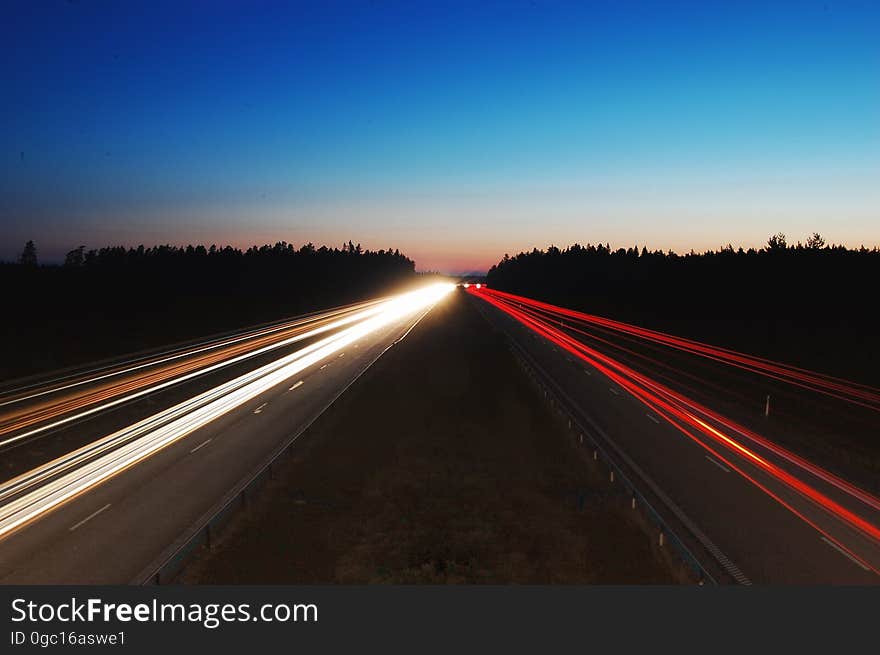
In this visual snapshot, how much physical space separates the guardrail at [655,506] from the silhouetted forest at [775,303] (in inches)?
1016

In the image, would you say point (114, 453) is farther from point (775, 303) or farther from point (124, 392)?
point (775, 303)

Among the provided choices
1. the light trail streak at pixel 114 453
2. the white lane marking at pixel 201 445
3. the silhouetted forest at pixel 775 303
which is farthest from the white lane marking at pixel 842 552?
the silhouetted forest at pixel 775 303

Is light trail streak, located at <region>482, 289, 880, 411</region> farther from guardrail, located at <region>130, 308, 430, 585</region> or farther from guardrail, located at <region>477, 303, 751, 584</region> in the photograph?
guardrail, located at <region>130, 308, 430, 585</region>

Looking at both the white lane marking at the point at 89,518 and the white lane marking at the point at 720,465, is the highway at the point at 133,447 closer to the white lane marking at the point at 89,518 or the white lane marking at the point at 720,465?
the white lane marking at the point at 89,518

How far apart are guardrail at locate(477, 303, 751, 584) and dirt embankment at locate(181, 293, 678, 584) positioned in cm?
51

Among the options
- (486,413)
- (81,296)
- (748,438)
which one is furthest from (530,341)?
(81,296)

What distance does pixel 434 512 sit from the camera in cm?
1452

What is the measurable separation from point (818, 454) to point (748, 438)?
2.31 metres

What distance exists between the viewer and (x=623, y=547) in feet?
41.8

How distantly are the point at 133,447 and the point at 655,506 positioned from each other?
674 inches

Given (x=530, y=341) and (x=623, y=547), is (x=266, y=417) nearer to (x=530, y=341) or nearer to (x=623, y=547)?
(x=623, y=547)

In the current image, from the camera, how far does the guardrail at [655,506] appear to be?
1125 centimetres

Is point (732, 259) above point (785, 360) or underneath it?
above

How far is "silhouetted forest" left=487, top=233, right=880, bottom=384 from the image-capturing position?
157ft
